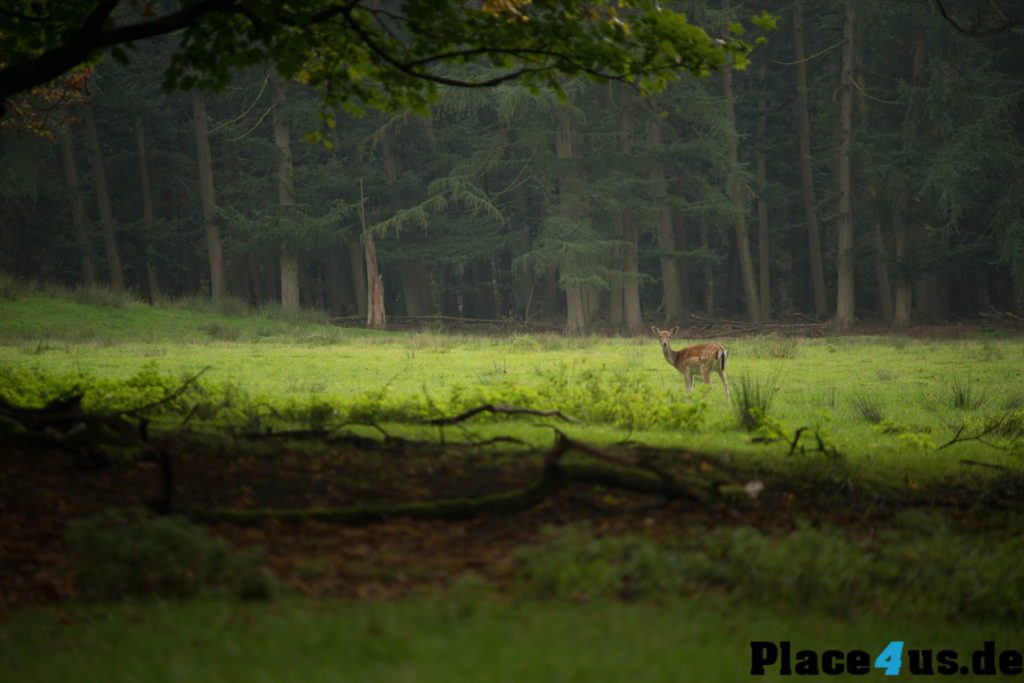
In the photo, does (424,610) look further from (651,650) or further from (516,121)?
(516,121)

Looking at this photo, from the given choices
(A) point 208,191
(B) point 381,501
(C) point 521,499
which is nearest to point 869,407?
(C) point 521,499

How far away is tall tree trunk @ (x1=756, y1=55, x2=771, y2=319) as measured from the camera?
41.8 m

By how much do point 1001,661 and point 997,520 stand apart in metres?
2.70

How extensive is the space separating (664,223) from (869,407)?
89.7 ft

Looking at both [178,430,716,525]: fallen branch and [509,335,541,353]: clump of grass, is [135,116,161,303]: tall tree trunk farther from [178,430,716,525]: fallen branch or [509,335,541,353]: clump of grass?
[178,430,716,525]: fallen branch

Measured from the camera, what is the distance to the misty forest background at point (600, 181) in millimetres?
35312

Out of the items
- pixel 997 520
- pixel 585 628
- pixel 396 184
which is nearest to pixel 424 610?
pixel 585 628

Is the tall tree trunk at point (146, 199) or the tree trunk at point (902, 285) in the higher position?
the tall tree trunk at point (146, 199)

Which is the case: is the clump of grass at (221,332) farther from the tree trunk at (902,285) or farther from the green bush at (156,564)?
the tree trunk at (902,285)

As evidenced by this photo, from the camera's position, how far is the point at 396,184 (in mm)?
43750

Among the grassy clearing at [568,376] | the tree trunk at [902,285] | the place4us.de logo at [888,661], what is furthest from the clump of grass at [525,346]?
the place4us.de logo at [888,661]

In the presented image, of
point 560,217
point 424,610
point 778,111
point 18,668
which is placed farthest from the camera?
point 778,111

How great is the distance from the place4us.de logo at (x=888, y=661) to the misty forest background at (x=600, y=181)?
30.7 meters

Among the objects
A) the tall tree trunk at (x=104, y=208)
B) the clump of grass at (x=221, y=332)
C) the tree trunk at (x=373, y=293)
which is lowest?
the clump of grass at (x=221, y=332)
